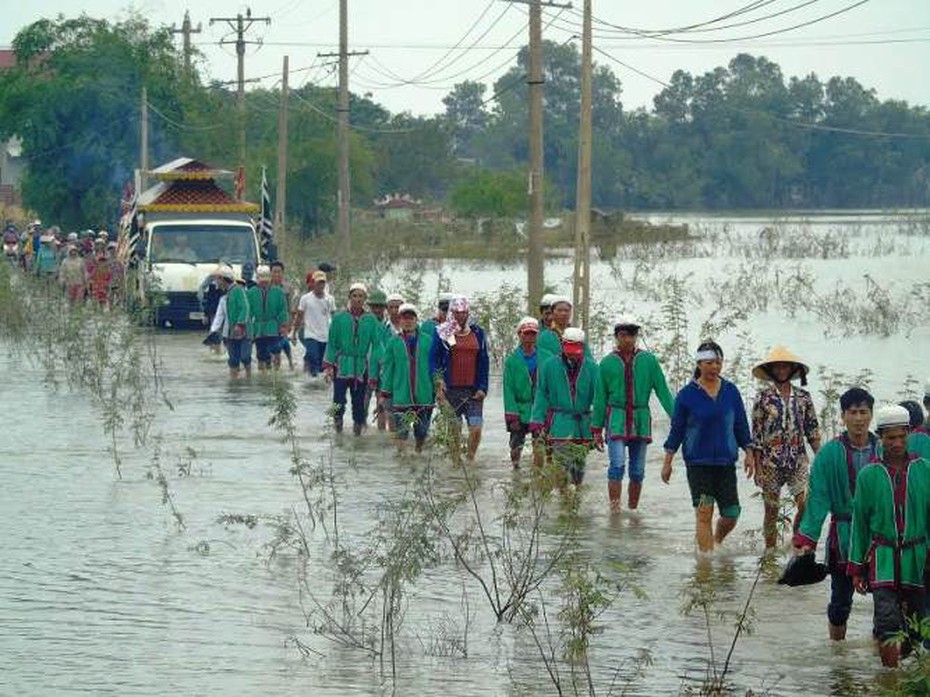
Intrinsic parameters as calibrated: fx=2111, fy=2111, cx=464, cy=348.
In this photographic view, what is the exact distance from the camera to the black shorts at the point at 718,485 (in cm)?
1322

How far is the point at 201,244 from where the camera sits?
34219 mm

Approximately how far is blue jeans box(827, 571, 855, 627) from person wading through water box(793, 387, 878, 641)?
160mm

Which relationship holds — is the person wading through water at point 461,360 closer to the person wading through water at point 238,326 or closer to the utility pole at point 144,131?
the person wading through water at point 238,326

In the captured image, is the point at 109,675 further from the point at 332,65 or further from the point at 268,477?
the point at 332,65

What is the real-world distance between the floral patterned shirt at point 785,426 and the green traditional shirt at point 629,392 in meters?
1.59

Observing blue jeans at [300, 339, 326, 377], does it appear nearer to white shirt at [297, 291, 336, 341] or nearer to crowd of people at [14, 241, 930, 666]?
crowd of people at [14, 241, 930, 666]

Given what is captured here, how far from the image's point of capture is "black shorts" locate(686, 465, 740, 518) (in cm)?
1322

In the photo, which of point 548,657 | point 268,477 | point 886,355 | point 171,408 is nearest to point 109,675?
point 548,657

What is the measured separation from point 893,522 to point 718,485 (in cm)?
379

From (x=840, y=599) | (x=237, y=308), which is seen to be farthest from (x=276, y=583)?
(x=237, y=308)

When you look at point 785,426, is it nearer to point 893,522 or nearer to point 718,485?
point 718,485

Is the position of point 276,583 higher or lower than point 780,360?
lower

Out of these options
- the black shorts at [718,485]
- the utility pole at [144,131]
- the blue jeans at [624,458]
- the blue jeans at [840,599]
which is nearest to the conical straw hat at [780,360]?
the black shorts at [718,485]

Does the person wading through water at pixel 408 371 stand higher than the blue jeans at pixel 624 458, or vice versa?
the person wading through water at pixel 408 371
